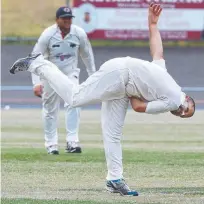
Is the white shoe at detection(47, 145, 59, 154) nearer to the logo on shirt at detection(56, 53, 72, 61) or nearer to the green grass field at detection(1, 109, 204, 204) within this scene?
the green grass field at detection(1, 109, 204, 204)

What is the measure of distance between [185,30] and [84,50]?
2005 centimetres

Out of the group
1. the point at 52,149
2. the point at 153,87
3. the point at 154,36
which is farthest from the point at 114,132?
the point at 52,149

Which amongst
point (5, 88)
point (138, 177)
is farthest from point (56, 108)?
point (5, 88)

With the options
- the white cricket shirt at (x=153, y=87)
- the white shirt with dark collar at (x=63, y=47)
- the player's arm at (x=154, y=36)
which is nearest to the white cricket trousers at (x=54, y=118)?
the white shirt with dark collar at (x=63, y=47)

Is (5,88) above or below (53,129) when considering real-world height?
below

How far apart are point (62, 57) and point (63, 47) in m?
0.16

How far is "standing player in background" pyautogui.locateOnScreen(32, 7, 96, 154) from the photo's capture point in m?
14.0

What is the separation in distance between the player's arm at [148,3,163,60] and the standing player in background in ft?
11.4

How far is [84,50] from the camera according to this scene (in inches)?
563

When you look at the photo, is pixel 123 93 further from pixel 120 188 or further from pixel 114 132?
pixel 120 188

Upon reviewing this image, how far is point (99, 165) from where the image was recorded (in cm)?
1244

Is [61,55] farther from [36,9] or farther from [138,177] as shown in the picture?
[36,9]

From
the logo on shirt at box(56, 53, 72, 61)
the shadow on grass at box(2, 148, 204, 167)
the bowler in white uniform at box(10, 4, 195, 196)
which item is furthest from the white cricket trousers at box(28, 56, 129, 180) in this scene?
the logo on shirt at box(56, 53, 72, 61)

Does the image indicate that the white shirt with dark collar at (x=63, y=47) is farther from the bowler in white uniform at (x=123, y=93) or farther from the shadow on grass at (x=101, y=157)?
the bowler in white uniform at (x=123, y=93)
